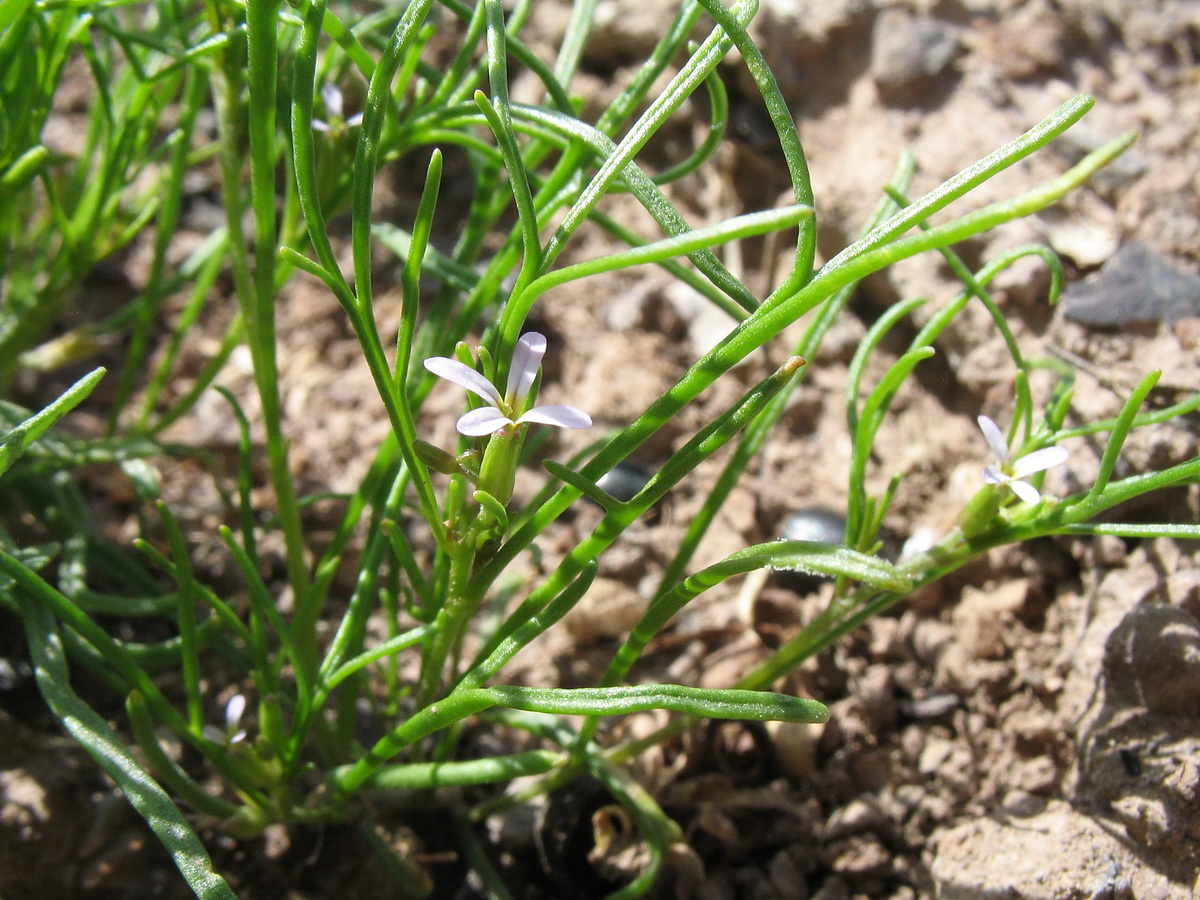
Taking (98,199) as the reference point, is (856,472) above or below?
below

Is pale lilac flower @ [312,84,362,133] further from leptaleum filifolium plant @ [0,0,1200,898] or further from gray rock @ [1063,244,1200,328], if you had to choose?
gray rock @ [1063,244,1200,328]

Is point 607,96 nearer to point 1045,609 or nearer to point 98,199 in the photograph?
point 98,199

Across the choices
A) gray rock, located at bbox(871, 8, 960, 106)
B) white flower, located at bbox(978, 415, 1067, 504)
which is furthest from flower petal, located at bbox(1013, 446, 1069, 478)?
gray rock, located at bbox(871, 8, 960, 106)

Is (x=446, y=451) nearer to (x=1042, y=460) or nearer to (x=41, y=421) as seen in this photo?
(x=41, y=421)

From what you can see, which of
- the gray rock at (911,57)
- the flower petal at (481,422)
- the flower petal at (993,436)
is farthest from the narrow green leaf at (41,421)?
the gray rock at (911,57)

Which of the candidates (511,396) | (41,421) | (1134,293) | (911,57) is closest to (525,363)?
(511,396)

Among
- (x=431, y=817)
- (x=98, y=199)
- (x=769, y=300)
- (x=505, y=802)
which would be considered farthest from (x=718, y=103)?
→ (x=431, y=817)

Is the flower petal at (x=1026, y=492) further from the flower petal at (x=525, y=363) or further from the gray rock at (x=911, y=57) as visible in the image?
the gray rock at (x=911, y=57)
